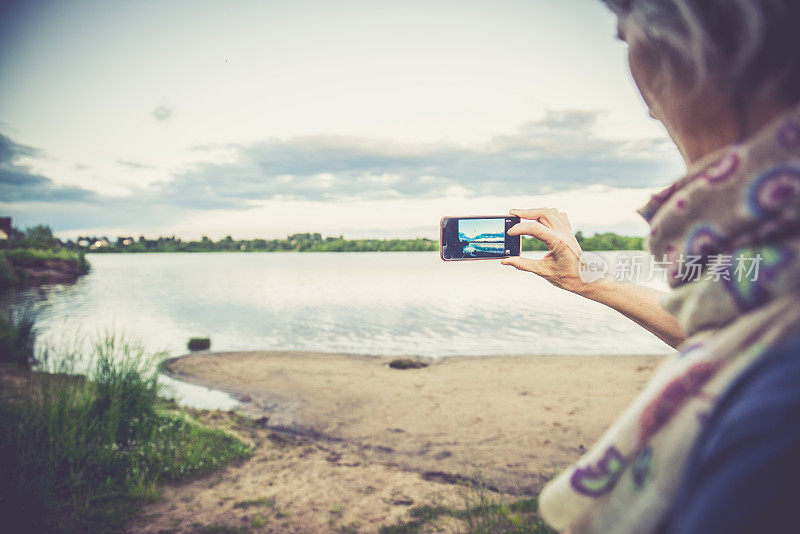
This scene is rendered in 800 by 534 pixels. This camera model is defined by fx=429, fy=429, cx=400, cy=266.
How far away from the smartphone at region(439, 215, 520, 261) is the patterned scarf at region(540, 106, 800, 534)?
5.03ft

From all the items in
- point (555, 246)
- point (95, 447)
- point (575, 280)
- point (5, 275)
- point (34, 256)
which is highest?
point (34, 256)

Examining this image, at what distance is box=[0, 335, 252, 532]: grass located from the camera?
Result: 436 centimetres

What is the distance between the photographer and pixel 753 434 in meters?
0.53

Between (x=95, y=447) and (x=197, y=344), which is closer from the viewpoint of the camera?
(x=95, y=447)

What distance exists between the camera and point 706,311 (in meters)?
0.70

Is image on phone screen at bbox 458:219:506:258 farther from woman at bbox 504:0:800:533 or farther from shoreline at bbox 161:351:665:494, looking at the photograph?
shoreline at bbox 161:351:665:494

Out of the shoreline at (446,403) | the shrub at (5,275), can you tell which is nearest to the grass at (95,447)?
the shoreline at (446,403)

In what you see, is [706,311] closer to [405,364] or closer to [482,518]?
[482,518]

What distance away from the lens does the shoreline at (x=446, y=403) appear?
6.76m

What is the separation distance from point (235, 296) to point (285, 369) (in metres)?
28.9

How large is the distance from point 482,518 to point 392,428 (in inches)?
153

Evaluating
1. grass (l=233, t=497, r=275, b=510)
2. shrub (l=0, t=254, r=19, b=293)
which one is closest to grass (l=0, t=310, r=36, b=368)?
grass (l=233, t=497, r=275, b=510)

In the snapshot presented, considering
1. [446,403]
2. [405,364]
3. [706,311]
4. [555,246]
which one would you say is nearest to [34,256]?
[405,364]

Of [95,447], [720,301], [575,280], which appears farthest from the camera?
[95,447]
